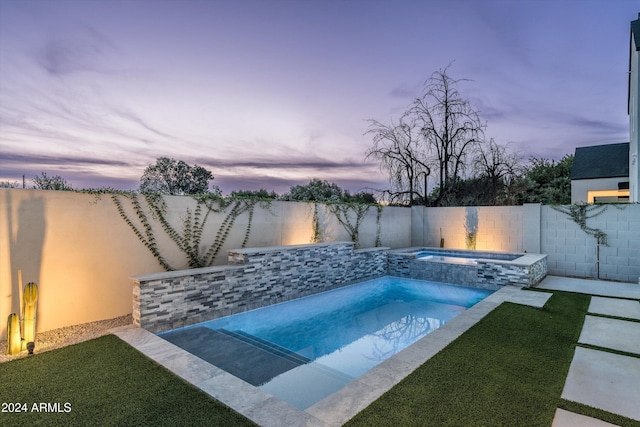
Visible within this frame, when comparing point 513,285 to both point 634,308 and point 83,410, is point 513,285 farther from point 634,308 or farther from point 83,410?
point 83,410

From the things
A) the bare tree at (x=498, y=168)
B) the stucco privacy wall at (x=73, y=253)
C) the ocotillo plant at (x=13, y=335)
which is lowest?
the ocotillo plant at (x=13, y=335)

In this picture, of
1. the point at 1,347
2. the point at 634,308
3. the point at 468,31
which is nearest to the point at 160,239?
the point at 1,347

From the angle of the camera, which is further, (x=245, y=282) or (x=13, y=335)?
(x=245, y=282)

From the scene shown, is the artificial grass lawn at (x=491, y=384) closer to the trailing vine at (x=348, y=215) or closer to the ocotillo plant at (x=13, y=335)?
the ocotillo plant at (x=13, y=335)

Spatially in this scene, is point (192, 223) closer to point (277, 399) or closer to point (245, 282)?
point (245, 282)

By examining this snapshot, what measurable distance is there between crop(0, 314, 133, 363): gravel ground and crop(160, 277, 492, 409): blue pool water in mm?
922

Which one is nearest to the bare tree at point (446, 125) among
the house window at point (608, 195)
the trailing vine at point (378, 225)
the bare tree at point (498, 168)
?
the bare tree at point (498, 168)

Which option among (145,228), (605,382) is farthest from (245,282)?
(605,382)

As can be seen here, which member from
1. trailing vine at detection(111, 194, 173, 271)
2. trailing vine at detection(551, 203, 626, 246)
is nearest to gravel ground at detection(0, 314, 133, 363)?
trailing vine at detection(111, 194, 173, 271)

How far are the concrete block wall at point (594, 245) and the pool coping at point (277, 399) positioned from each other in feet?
22.0

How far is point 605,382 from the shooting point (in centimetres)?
323

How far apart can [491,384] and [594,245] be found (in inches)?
334

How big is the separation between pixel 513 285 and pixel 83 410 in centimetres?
846

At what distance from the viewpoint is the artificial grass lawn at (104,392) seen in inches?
103
